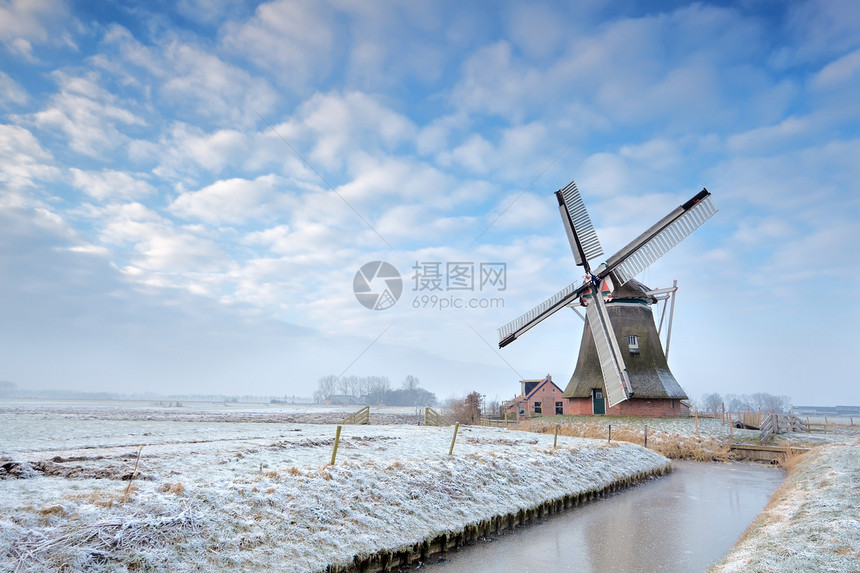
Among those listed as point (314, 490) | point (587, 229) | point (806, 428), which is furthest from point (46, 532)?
point (806, 428)

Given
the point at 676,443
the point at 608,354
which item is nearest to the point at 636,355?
the point at 608,354

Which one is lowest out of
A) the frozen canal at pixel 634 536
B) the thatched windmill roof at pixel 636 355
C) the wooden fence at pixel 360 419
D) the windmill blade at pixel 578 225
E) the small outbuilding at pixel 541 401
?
the frozen canal at pixel 634 536

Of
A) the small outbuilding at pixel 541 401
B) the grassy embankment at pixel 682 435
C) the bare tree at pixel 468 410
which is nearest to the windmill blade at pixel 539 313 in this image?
the grassy embankment at pixel 682 435

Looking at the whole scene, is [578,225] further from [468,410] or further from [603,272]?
[468,410]

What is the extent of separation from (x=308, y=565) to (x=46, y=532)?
332 centimetres

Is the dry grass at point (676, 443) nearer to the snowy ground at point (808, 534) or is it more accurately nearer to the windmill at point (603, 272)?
the windmill at point (603, 272)

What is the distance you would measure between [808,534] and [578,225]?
917 inches

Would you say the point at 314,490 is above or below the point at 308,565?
above

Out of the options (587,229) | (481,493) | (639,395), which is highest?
(587,229)

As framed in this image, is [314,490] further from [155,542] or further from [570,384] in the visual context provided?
[570,384]

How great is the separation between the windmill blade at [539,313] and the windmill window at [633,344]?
574 centimetres

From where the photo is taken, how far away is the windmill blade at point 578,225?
3014 centimetres

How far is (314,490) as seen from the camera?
9.04 meters

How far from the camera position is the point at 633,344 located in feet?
112
